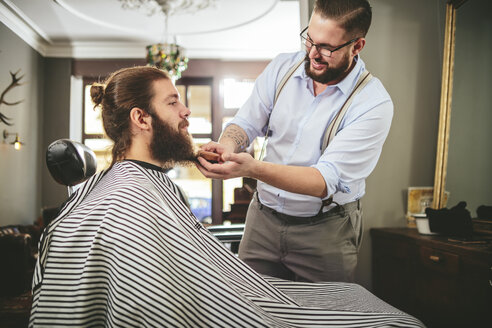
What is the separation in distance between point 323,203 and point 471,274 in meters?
0.80

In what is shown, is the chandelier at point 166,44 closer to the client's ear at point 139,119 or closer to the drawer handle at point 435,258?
the client's ear at point 139,119

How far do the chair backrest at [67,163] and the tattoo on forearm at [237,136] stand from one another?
2.62 feet

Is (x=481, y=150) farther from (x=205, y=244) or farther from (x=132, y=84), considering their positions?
(x=132, y=84)

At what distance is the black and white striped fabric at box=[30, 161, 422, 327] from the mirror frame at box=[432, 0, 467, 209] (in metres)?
1.33

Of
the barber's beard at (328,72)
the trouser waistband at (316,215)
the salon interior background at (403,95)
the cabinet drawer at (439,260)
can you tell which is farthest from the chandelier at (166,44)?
the cabinet drawer at (439,260)

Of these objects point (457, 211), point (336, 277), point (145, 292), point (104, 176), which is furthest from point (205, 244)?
point (457, 211)

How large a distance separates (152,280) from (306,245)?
723 millimetres

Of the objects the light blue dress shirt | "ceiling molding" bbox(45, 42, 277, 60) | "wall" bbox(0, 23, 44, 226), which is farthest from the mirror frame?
"wall" bbox(0, 23, 44, 226)

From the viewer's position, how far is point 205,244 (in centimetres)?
126

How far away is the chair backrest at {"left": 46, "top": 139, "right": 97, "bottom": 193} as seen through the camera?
6.08 ft

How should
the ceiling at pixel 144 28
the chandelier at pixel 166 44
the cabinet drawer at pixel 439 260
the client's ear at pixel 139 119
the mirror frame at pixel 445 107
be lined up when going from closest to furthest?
the client's ear at pixel 139 119 → the cabinet drawer at pixel 439 260 → the mirror frame at pixel 445 107 → the chandelier at pixel 166 44 → the ceiling at pixel 144 28

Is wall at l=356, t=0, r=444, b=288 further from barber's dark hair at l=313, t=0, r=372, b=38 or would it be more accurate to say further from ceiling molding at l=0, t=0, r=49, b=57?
ceiling molding at l=0, t=0, r=49, b=57

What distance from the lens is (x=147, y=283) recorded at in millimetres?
1021

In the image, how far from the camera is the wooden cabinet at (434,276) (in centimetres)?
163
